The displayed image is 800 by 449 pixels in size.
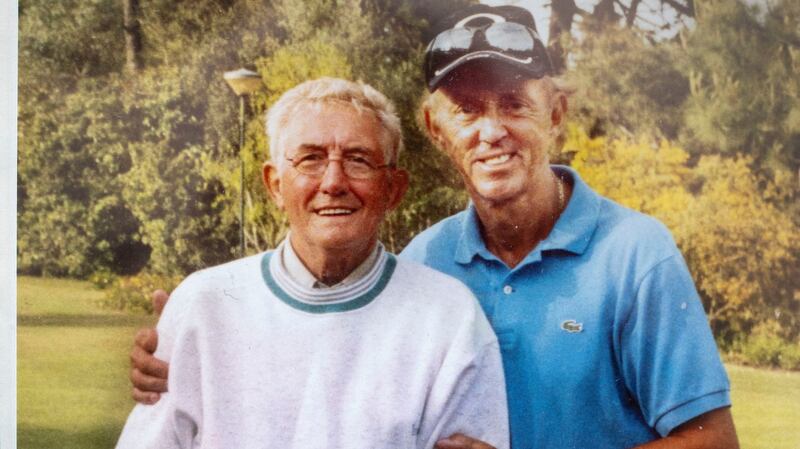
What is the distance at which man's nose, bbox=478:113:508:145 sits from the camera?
329 cm

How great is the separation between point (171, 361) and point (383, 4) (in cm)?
145

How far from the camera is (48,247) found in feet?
11.8

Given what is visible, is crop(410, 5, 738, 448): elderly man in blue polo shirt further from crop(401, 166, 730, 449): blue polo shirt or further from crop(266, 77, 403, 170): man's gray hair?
crop(266, 77, 403, 170): man's gray hair

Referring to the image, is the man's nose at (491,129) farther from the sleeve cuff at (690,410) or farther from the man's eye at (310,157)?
the sleeve cuff at (690,410)

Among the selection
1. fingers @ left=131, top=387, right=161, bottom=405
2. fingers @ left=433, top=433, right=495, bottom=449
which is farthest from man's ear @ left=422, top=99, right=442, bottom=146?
fingers @ left=131, top=387, right=161, bottom=405

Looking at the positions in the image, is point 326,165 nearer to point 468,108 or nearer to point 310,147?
point 310,147

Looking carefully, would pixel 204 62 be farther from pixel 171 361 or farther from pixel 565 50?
pixel 565 50

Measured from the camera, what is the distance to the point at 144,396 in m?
3.37

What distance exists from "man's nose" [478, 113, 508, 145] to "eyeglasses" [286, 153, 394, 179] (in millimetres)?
380

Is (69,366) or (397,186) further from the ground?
(397,186)

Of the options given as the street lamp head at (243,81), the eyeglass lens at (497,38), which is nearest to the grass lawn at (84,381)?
the street lamp head at (243,81)

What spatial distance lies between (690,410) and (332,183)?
1402 millimetres

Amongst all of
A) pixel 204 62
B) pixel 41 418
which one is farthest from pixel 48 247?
pixel 204 62

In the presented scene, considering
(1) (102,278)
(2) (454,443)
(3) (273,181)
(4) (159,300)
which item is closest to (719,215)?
(2) (454,443)
